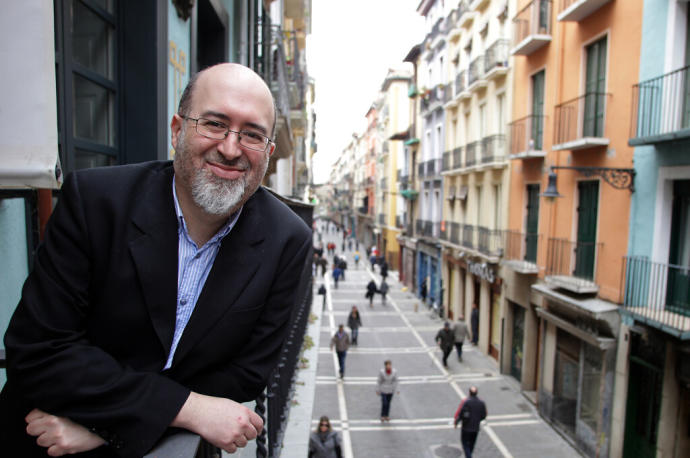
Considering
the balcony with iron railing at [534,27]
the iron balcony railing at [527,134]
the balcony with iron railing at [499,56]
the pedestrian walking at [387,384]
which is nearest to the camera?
the pedestrian walking at [387,384]

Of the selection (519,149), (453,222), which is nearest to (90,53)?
(519,149)

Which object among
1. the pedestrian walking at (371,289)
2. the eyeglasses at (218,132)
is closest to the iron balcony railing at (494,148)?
the pedestrian walking at (371,289)

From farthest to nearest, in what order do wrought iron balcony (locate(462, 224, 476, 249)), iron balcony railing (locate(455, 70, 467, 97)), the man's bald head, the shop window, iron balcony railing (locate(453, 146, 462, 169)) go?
iron balcony railing (locate(453, 146, 462, 169)), iron balcony railing (locate(455, 70, 467, 97)), wrought iron balcony (locate(462, 224, 476, 249)), the shop window, the man's bald head

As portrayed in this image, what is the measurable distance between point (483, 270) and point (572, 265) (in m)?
6.56

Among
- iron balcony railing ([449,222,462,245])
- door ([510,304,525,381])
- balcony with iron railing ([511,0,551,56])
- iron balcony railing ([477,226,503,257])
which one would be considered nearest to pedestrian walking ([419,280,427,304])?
iron balcony railing ([449,222,462,245])

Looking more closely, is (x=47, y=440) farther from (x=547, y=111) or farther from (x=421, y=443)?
(x=547, y=111)

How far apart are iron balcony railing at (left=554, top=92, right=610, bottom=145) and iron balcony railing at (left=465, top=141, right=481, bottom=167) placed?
7.18 m

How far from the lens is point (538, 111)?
53.4ft

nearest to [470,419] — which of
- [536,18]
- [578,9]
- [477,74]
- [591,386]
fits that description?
[591,386]

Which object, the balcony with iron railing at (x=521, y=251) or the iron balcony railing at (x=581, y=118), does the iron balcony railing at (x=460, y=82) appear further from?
the iron balcony railing at (x=581, y=118)

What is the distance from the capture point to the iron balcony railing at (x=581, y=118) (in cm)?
1227

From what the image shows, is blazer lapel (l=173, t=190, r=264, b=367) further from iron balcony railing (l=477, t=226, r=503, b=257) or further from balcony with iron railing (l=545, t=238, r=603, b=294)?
iron balcony railing (l=477, t=226, r=503, b=257)

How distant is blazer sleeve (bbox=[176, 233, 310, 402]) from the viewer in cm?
181

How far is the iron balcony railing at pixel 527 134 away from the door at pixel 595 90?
8.21 feet
